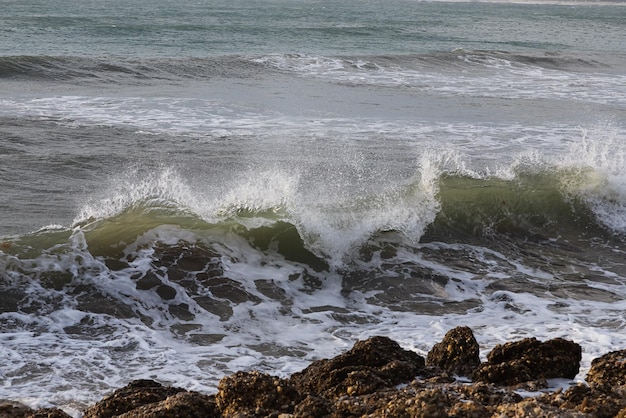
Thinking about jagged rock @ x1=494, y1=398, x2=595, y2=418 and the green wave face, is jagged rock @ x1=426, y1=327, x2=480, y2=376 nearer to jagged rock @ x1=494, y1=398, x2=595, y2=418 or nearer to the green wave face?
jagged rock @ x1=494, y1=398, x2=595, y2=418

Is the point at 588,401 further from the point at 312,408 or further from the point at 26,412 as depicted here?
the point at 26,412

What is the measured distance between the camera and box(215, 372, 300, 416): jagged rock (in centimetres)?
460

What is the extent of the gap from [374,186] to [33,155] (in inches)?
192

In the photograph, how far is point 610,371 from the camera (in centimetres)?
517

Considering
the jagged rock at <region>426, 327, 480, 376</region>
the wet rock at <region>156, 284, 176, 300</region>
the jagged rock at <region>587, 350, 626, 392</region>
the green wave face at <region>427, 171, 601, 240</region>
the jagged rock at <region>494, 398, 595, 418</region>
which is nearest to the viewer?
the jagged rock at <region>494, 398, 595, 418</region>

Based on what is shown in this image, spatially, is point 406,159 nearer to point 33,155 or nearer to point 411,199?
point 411,199

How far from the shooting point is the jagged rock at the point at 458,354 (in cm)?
538

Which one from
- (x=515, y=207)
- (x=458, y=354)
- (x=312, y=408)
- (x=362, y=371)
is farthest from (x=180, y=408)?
(x=515, y=207)

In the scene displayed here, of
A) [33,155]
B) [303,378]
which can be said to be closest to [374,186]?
[33,155]

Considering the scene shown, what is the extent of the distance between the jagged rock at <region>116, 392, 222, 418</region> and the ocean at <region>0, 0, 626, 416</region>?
48.4 inches

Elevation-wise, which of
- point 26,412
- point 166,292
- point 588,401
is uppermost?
point 588,401

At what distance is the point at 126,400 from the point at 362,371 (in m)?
1.27

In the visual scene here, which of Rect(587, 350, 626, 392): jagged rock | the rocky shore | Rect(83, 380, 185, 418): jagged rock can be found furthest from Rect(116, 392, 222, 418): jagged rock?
Rect(587, 350, 626, 392): jagged rock

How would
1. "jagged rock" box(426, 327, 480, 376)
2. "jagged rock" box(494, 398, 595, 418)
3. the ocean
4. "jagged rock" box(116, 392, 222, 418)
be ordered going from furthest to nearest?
1. the ocean
2. "jagged rock" box(426, 327, 480, 376)
3. "jagged rock" box(116, 392, 222, 418)
4. "jagged rock" box(494, 398, 595, 418)
